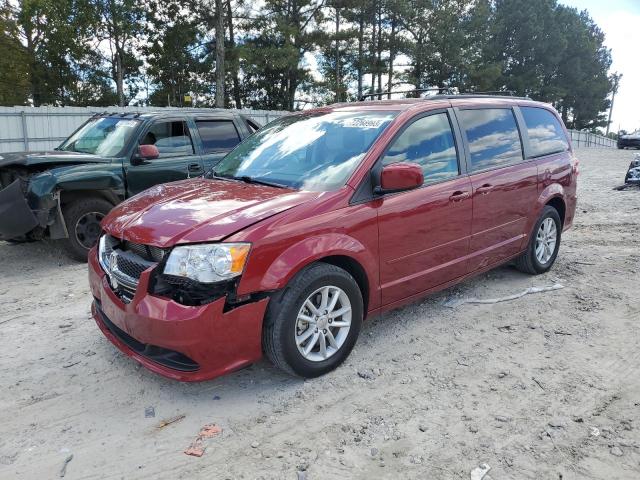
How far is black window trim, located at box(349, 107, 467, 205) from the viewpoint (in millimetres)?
3598

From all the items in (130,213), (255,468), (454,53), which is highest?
(454,53)

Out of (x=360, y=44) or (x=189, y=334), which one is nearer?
(x=189, y=334)

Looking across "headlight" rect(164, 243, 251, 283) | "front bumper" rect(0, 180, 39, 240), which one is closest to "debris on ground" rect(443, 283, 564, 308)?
"headlight" rect(164, 243, 251, 283)

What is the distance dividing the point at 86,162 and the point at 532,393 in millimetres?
5401

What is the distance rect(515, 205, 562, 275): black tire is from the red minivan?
0.25 m

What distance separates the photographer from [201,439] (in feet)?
9.46

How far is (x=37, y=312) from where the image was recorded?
4723 mm

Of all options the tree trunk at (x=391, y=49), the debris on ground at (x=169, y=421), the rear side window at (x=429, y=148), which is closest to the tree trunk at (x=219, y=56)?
→ the tree trunk at (x=391, y=49)

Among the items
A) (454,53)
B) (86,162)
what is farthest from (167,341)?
(454,53)

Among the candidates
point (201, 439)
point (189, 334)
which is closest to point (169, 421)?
point (201, 439)

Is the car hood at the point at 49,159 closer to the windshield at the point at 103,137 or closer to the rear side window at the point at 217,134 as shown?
the windshield at the point at 103,137

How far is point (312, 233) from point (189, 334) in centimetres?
97

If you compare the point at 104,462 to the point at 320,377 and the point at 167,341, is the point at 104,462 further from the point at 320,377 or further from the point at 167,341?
the point at 320,377

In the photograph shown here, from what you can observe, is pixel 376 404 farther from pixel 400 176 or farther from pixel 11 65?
pixel 11 65
